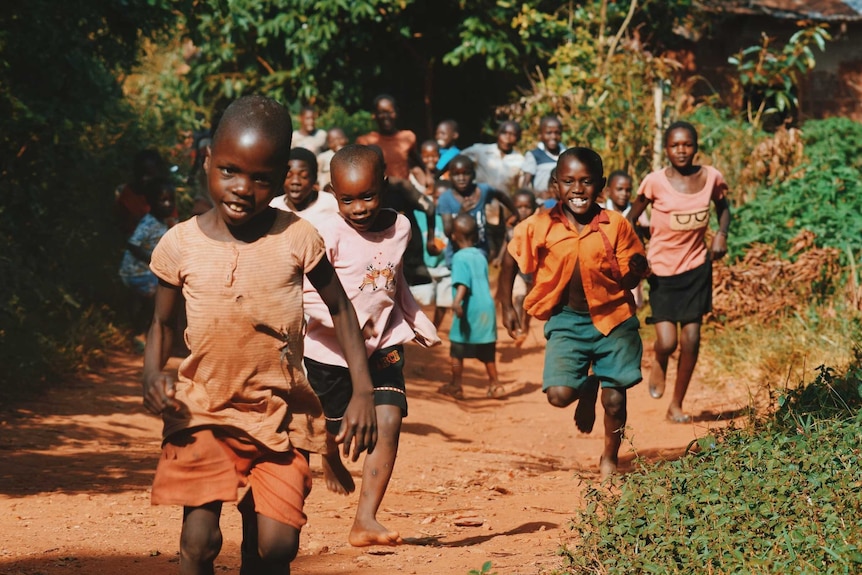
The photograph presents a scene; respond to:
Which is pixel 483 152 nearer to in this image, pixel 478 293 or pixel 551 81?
pixel 551 81

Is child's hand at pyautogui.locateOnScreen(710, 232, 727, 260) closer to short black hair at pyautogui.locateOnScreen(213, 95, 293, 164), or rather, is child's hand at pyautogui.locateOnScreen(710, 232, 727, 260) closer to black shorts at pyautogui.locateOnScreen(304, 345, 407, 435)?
black shorts at pyautogui.locateOnScreen(304, 345, 407, 435)

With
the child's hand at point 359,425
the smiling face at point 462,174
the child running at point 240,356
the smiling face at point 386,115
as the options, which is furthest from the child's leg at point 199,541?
the smiling face at point 386,115

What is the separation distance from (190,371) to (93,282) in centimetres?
808

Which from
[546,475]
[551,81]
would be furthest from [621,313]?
[551,81]

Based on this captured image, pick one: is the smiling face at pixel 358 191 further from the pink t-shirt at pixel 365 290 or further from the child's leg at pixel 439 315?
the child's leg at pixel 439 315

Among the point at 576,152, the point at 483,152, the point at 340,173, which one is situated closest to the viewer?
the point at 340,173

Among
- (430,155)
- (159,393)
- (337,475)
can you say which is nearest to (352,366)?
(159,393)

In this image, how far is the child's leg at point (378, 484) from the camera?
17.8 feet

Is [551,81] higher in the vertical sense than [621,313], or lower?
higher

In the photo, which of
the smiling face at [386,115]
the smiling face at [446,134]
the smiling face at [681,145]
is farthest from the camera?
the smiling face at [446,134]

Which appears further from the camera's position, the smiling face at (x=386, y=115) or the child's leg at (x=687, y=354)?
the smiling face at (x=386, y=115)

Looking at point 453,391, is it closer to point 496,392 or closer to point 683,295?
point 496,392

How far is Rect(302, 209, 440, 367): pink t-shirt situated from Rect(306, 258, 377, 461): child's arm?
4.45ft

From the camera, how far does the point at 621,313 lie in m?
6.64
